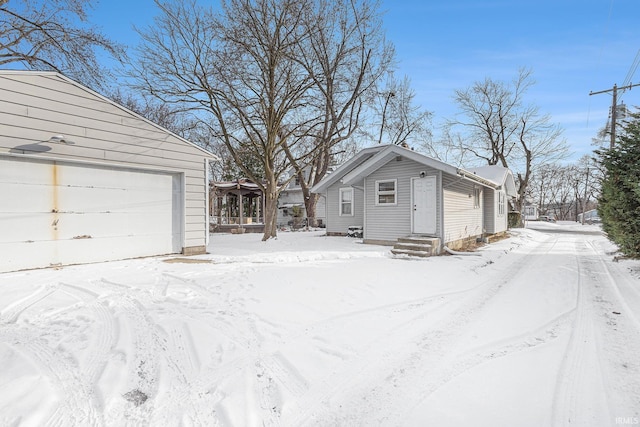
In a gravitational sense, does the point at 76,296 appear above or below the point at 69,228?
below

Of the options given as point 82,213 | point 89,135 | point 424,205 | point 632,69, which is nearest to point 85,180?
point 82,213

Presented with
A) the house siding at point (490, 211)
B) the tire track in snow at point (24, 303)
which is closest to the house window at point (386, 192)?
the house siding at point (490, 211)

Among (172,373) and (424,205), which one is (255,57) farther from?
(172,373)

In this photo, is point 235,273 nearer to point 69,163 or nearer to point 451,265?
point 69,163

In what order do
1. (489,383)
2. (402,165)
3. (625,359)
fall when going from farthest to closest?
(402,165) → (625,359) → (489,383)

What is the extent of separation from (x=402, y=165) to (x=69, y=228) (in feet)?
30.9

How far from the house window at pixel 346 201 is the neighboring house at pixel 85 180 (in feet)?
26.2

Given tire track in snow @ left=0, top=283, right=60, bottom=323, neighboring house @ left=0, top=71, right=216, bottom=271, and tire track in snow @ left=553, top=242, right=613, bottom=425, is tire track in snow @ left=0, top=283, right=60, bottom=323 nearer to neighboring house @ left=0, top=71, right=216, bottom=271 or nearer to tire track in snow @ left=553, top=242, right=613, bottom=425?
neighboring house @ left=0, top=71, right=216, bottom=271

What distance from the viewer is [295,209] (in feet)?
75.7

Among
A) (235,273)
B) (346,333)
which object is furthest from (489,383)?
(235,273)

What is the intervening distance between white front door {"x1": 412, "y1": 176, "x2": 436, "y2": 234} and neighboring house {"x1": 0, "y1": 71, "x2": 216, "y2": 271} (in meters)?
6.77

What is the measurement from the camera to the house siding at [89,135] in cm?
570

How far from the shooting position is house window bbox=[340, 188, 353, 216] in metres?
15.1

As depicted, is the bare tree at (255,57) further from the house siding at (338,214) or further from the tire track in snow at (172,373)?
the tire track in snow at (172,373)
